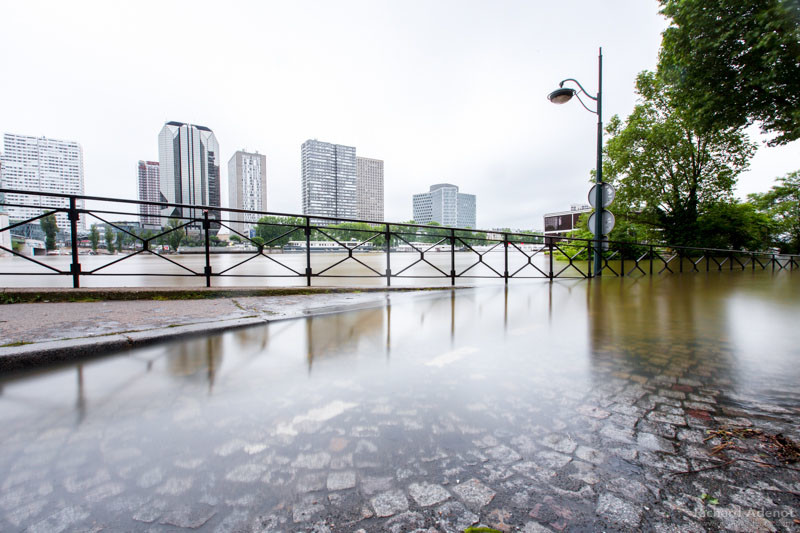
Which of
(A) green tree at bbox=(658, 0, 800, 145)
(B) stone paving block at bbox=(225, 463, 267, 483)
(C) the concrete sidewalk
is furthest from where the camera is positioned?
(A) green tree at bbox=(658, 0, 800, 145)

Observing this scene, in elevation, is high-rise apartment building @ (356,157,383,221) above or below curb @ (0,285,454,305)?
above

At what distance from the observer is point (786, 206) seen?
29.9 meters

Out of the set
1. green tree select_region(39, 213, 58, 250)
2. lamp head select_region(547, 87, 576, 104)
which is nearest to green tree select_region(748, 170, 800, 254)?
lamp head select_region(547, 87, 576, 104)

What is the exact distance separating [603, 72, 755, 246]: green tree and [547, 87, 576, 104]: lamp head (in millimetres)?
14532

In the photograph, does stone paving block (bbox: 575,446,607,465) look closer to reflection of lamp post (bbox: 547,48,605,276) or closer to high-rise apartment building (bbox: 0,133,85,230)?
reflection of lamp post (bbox: 547,48,605,276)

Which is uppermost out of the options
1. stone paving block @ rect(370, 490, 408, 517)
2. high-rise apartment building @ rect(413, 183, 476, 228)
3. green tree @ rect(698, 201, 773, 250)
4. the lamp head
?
high-rise apartment building @ rect(413, 183, 476, 228)

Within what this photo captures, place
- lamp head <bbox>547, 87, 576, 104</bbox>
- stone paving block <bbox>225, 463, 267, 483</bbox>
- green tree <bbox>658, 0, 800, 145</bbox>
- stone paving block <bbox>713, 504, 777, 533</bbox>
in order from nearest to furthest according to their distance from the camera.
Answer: stone paving block <bbox>713, 504, 777, 533</bbox>
stone paving block <bbox>225, 463, 267, 483</bbox>
lamp head <bbox>547, 87, 576, 104</bbox>
green tree <bbox>658, 0, 800, 145</bbox>

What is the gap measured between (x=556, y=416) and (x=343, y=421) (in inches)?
40.1

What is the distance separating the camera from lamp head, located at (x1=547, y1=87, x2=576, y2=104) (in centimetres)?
916

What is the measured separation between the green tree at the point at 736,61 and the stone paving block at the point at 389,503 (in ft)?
46.3

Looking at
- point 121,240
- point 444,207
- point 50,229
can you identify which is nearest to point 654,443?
point 121,240

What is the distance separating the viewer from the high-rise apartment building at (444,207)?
159 m

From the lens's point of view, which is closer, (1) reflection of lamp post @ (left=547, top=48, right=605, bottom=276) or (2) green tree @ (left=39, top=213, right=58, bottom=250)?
(2) green tree @ (left=39, top=213, right=58, bottom=250)

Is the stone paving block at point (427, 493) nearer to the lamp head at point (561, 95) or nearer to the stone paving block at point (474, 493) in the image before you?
the stone paving block at point (474, 493)
